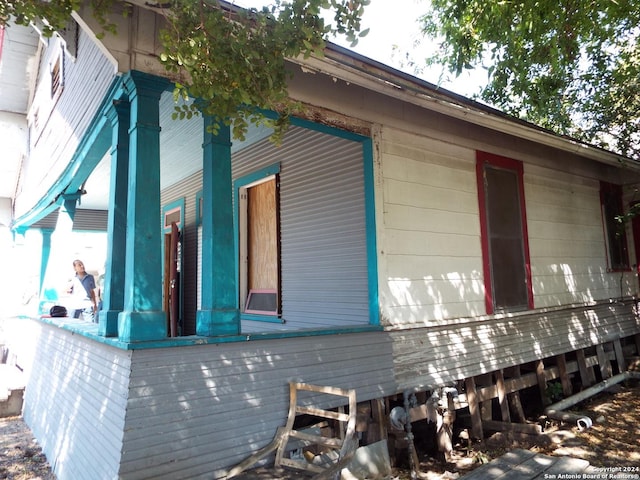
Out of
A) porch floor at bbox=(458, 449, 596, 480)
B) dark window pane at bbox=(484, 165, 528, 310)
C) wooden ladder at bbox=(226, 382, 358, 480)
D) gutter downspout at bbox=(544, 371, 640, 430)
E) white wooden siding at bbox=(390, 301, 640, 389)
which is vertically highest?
dark window pane at bbox=(484, 165, 528, 310)

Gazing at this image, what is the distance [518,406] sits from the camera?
5.75m

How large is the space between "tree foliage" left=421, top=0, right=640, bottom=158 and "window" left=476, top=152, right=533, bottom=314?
1.25 metres

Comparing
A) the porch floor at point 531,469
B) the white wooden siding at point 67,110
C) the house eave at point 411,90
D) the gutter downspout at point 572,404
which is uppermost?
the white wooden siding at point 67,110

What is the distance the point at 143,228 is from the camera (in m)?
3.13

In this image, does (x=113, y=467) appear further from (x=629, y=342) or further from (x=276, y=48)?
(x=629, y=342)

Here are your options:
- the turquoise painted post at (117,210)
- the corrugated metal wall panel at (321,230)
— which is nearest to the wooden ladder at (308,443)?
the corrugated metal wall panel at (321,230)

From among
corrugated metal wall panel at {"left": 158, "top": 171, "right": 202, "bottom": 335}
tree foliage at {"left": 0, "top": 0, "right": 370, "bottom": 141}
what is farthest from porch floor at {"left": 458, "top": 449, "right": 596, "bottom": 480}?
corrugated metal wall panel at {"left": 158, "top": 171, "right": 202, "bottom": 335}

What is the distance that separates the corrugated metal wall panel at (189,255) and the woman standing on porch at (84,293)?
1485mm

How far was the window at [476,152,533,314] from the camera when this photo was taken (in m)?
5.64

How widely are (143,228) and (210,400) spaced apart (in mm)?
1297

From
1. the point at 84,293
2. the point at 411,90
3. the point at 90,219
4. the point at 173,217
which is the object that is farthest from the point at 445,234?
the point at 90,219

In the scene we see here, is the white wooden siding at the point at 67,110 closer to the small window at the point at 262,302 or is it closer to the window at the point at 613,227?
the small window at the point at 262,302

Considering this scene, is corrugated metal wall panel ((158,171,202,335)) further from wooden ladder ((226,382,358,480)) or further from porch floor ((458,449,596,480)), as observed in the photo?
porch floor ((458,449,596,480))

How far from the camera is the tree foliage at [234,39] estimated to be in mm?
2688
